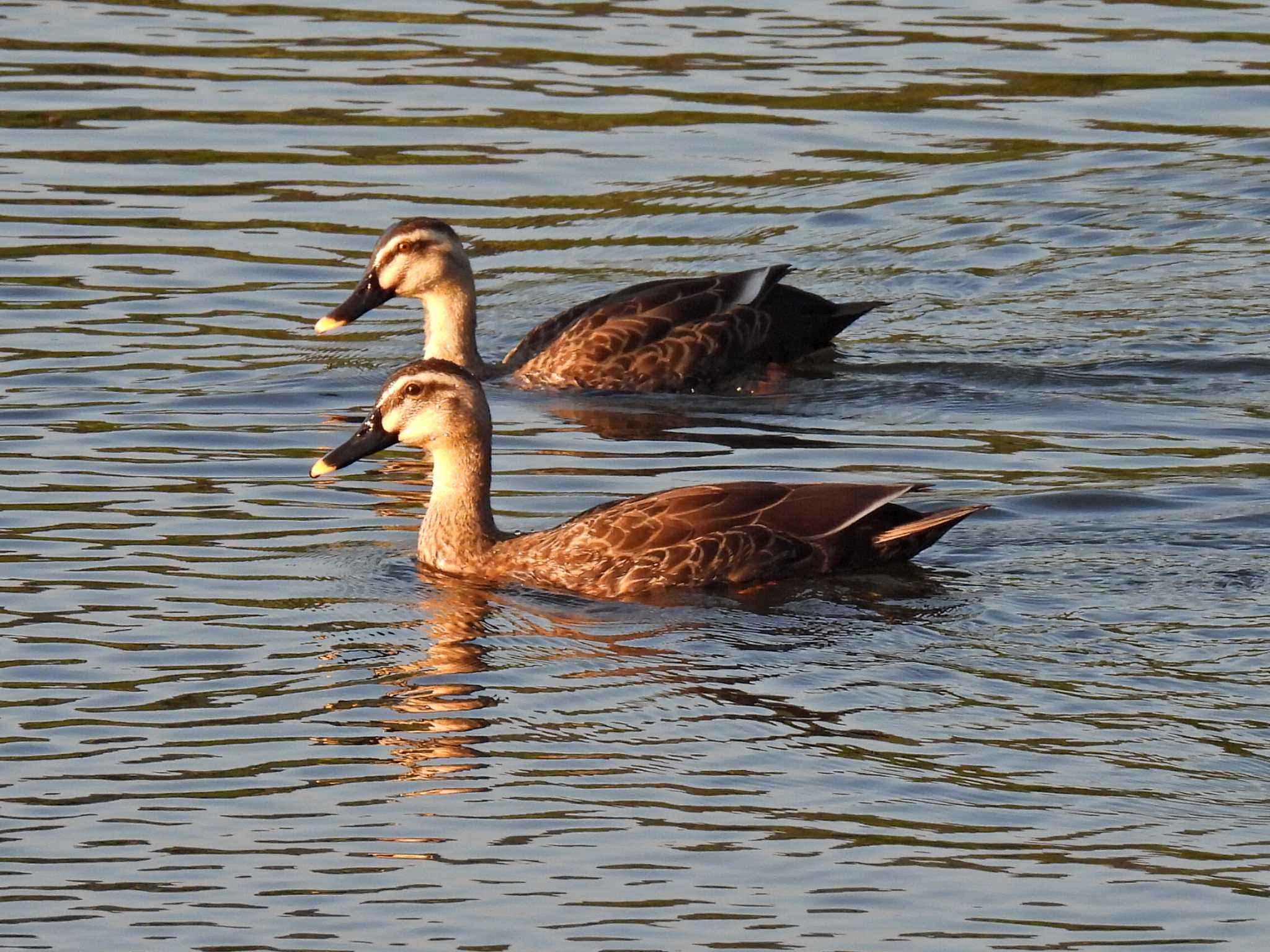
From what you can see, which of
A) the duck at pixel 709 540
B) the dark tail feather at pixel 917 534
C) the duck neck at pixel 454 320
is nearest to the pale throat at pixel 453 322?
the duck neck at pixel 454 320

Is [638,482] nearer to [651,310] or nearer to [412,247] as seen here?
[651,310]

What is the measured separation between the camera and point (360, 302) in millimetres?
15172

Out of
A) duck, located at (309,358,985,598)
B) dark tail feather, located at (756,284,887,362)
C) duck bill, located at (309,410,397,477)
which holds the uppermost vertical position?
dark tail feather, located at (756,284,887,362)

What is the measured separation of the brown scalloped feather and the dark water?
24cm

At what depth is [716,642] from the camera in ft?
33.2

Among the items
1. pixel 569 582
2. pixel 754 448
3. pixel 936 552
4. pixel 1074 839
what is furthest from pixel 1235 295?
pixel 1074 839

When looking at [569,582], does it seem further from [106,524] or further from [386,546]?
[106,524]

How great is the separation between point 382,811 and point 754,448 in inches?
205

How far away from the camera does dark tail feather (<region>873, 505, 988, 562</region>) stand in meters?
10.9

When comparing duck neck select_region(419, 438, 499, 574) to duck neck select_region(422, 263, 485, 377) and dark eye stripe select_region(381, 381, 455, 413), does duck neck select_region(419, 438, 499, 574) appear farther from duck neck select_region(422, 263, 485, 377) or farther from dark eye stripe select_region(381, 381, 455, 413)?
duck neck select_region(422, 263, 485, 377)

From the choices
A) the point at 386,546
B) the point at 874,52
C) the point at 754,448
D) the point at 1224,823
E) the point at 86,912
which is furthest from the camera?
the point at 874,52

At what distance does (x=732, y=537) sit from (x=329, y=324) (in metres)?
4.76

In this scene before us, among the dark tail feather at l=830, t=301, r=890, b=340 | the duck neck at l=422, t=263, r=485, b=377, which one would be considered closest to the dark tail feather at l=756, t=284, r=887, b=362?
the dark tail feather at l=830, t=301, r=890, b=340

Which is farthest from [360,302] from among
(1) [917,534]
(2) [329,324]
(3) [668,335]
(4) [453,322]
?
(1) [917,534]
